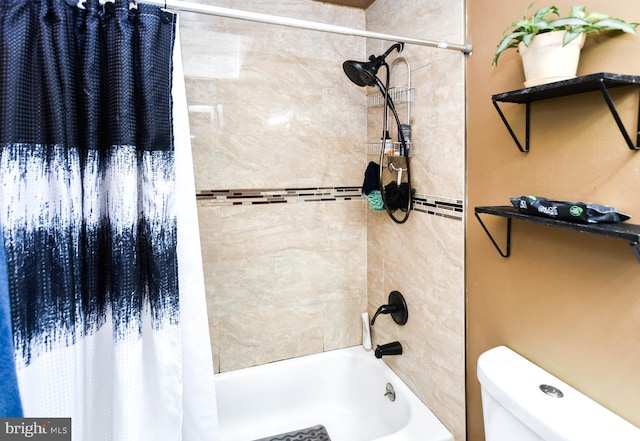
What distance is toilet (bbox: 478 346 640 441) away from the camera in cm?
76

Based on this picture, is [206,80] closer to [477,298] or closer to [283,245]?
[283,245]

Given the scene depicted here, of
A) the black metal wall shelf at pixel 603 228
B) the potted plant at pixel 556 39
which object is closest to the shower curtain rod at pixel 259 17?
the potted plant at pixel 556 39

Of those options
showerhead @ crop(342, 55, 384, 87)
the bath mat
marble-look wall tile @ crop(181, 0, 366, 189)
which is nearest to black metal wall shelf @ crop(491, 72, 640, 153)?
showerhead @ crop(342, 55, 384, 87)

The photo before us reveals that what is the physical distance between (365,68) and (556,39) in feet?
3.09

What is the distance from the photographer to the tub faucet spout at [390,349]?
67.3 inches

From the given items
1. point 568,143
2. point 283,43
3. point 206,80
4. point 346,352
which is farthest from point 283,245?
point 568,143

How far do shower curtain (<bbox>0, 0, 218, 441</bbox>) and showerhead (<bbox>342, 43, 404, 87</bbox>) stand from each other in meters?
0.89

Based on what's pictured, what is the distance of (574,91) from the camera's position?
32.9 inches

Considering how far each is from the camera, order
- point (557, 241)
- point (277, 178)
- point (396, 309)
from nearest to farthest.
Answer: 1. point (557, 241)
2. point (396, 309)
3. point (277, 178)

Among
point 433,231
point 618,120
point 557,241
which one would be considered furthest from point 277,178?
point 618,120

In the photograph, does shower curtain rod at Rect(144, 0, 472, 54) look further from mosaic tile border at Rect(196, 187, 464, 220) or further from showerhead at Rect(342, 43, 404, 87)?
mosaic tile border at Rect(196, 187, 464, 220)

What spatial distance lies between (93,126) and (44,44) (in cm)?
20

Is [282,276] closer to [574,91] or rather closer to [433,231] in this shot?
[433,231]

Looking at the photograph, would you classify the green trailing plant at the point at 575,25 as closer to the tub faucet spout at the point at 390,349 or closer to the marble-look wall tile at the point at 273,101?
the marble-look wall tile at the point at 273,101
